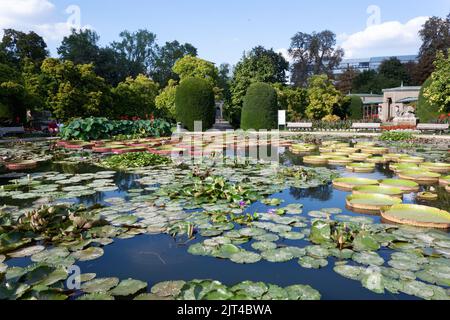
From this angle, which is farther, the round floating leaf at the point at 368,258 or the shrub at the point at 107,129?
the shrub at the point at 107,129

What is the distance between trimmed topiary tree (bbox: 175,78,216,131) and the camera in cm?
2250

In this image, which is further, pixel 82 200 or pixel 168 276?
pixel 82 200

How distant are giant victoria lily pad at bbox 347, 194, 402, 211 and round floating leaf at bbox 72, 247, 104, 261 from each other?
340 centimetres

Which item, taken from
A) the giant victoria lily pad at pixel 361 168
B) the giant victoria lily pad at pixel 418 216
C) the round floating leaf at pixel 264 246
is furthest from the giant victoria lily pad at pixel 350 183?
the round floating leaf at pixel 264 246

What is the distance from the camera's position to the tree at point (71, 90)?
19828 millimetres

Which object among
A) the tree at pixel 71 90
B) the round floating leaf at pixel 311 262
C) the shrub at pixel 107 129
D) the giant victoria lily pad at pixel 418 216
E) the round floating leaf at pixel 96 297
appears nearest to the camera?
the round floating leaf at pixel 96 297

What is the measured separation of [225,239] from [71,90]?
62.4 feet

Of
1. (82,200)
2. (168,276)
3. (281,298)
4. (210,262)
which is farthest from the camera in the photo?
(82,200)

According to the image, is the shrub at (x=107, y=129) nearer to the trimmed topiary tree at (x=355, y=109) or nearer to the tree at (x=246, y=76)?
the tree at (x=246, y=76)

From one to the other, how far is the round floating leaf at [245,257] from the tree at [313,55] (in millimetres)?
54779
